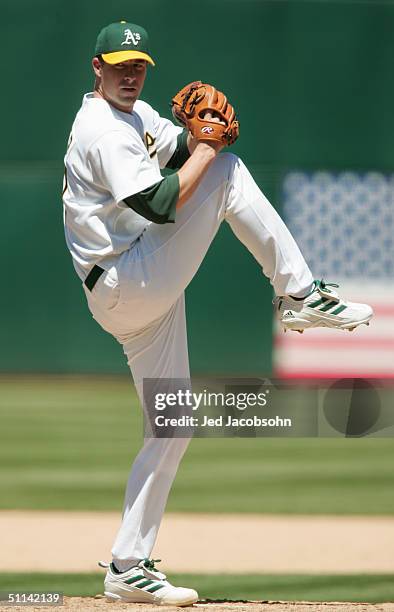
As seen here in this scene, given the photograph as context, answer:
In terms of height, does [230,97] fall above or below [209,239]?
above

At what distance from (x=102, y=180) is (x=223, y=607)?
1.45m

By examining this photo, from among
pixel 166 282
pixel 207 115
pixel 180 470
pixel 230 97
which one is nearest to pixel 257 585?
pixel 166 282

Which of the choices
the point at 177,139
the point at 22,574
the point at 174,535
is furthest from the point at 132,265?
the point at 174,535

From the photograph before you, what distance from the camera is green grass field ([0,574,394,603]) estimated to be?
478 centimetres

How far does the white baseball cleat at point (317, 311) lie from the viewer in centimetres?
382

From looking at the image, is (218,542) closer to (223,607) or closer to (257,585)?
(257,585)

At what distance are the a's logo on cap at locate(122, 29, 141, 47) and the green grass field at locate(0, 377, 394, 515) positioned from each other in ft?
10.7

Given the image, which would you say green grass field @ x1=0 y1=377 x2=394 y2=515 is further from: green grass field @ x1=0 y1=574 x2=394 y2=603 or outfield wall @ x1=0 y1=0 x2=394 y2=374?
green grass field @ x1=0 y1=574 x2=394 y2=603

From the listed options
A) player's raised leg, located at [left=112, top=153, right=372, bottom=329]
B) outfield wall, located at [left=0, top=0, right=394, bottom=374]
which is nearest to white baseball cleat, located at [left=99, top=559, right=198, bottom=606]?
player's raised leg, located at [left=112, top=153, right=372, bottom=329]

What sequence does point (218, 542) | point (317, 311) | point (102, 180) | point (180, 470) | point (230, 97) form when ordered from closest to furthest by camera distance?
point (102, 180) → point (317, 311) → point (218, 542) → point (180, 470) → point (230, 97)

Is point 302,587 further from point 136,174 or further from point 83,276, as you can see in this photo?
point 136,174

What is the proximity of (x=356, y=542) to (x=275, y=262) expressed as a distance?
234cm

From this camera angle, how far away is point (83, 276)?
3.95 m

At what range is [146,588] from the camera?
3.94 metres
